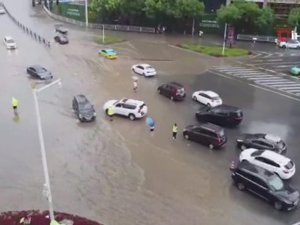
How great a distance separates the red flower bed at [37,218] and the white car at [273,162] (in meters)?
11.1

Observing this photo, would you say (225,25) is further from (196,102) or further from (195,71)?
(196,102)

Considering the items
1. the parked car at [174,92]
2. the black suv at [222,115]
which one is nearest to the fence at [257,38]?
the parked car at [174,92]

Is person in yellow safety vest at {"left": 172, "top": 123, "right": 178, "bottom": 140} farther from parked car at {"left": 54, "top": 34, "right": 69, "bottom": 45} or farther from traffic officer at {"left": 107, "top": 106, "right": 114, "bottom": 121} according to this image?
parked car at {"left": 54, "top": 34, "right": 69, "bottom": 45}

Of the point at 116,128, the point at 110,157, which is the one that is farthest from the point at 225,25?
the point at 110,157

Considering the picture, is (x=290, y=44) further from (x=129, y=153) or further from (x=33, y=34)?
(x=129, y=153)

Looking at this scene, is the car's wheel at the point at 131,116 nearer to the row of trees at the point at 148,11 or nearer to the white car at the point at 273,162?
the white car at the point at 273,162

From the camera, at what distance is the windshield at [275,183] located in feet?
80.8

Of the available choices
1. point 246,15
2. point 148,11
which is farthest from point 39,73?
point 246,15

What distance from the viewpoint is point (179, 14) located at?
71688mm

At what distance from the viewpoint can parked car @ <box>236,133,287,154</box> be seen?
1185 inches

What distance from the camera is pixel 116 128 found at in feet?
114

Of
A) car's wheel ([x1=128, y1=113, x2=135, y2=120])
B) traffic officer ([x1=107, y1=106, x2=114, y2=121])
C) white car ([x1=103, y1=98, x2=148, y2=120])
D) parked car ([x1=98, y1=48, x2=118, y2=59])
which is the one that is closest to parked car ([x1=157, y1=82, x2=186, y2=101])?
white car ([x1=103, y1=98, x2=148, y2=120])

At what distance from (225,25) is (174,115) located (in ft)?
122

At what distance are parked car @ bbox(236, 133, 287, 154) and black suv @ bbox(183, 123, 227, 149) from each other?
1.31 m
